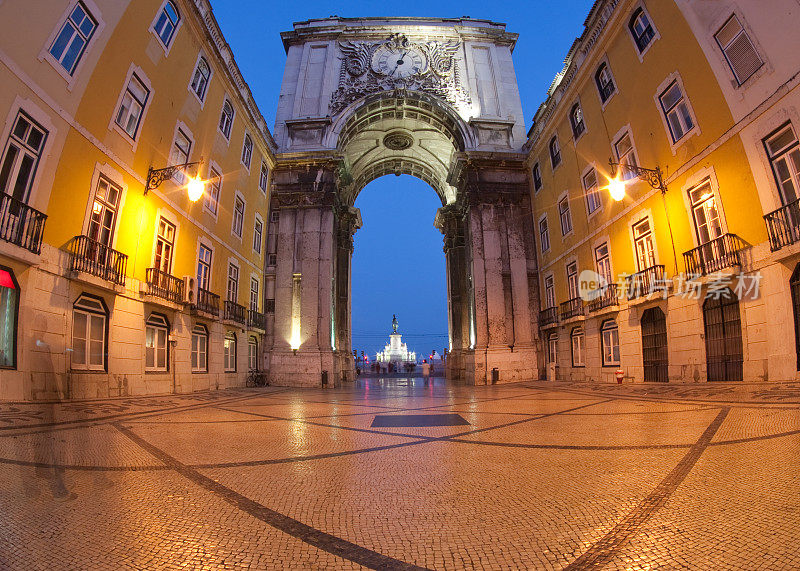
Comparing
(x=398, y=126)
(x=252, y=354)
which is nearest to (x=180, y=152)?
(x=252, y=354)

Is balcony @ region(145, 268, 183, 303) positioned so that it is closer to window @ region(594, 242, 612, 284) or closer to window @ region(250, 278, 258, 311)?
window @ region(250, 278, 258, 311)

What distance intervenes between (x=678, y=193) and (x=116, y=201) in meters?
16.7

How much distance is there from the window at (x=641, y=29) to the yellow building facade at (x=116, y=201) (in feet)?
49.8

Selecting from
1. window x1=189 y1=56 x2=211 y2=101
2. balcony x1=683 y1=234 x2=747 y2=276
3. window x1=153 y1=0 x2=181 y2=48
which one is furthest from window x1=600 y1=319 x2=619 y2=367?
window x1=153 y1=0 x2=181 y2=48

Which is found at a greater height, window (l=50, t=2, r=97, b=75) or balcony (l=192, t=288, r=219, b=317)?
window (l=50, t=2, r=97, b=75)

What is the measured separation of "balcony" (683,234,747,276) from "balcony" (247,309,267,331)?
18011 millimetres

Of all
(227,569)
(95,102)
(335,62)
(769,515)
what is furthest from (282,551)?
(335,62)

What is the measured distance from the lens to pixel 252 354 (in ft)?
70.7

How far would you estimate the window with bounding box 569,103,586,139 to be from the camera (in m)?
18.5

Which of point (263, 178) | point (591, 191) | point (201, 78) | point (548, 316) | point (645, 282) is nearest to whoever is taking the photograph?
point (645, 282)

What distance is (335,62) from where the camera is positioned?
86.1 feet

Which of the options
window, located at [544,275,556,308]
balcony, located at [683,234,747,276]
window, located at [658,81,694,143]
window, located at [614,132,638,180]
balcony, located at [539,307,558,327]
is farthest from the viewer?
window, located at [544,275,556,308]

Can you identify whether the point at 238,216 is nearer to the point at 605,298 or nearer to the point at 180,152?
the point at 180,152

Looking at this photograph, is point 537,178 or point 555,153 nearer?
point 555,153
